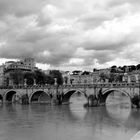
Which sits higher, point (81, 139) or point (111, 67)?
point (111, 67)

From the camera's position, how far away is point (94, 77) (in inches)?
4181

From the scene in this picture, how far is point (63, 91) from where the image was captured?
43969 millimetres

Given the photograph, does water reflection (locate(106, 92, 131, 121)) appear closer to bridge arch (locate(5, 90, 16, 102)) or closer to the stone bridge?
the stone bridge

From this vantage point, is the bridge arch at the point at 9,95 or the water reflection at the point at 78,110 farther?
the bridge arch at the point at 9,95

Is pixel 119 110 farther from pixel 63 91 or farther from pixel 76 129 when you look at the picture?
pixel 76 129

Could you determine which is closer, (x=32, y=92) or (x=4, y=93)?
(x=32, y=92)

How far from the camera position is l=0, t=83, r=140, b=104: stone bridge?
121 feet

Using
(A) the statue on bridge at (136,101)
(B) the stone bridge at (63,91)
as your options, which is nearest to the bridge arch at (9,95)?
(B) the stone bridge at (63,91)

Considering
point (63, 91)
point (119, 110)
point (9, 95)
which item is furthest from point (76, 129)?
point (9, 95)

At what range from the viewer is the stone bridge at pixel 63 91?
3675 centimetres

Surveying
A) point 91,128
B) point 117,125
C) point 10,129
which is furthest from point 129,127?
point 10,129

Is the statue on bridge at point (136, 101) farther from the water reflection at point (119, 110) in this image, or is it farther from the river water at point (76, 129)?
the river water at point (76, 129)

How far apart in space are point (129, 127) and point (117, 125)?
4.19 feet

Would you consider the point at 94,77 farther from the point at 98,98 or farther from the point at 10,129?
the point at 10,129
